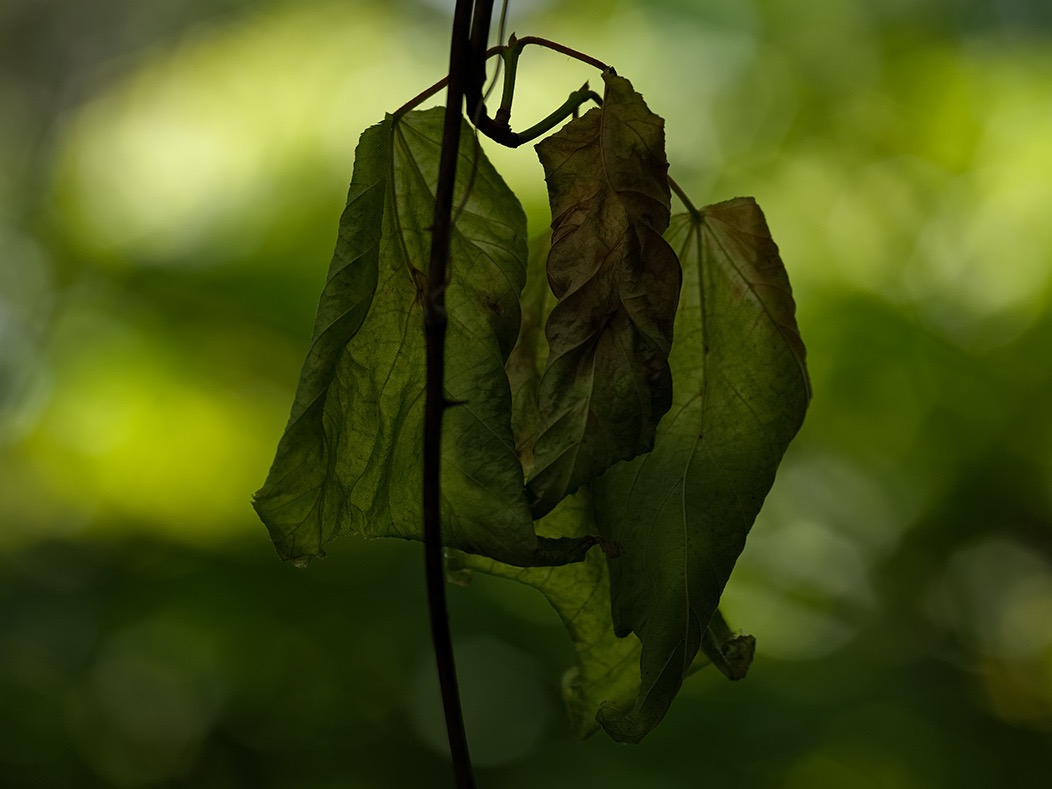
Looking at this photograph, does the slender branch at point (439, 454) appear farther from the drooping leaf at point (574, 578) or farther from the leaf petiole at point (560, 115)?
the drooping leaf at point (574, 578)

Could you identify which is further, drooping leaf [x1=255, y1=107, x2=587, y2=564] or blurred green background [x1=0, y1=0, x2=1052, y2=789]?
blurred green background [x1=0, y1=0, x2=1052, y2=789]

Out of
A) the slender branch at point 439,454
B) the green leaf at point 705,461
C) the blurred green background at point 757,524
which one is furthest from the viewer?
the blurred green background at point 757,524

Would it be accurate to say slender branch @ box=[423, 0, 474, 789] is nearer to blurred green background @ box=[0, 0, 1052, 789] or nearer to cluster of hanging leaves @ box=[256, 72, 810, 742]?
cluster of hanging leaves @ box=[256, 72, 810, 742]

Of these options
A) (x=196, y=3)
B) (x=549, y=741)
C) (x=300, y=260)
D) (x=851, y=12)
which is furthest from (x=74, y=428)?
(x=196, y=3)

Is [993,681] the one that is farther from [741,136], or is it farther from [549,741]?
[741,136]

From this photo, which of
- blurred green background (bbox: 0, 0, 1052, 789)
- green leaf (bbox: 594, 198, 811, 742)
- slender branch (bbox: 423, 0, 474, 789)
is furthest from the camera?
blurred green background (bbox: 0, 0, 1052, 789)

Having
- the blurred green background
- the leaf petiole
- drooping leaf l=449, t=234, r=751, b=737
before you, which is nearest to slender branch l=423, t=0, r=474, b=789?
the leaf petiole

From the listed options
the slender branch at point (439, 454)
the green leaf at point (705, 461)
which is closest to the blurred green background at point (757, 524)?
the green leaf at point (705, 461)
